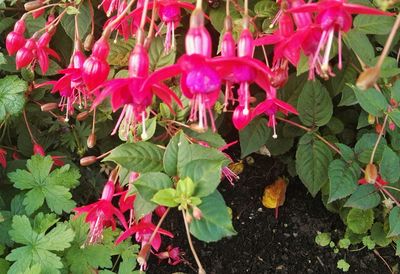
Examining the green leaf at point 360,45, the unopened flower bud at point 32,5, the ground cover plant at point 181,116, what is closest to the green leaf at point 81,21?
the ground cover plant at point 181,116

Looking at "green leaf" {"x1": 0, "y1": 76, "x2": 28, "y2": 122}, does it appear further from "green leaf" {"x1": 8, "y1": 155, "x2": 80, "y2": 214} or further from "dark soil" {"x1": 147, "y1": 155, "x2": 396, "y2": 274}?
"dark soil" {"x1": 147, "y1": 155, "x2": 396, "y2": 274}

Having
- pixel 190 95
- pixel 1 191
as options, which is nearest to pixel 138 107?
pixel 190 95

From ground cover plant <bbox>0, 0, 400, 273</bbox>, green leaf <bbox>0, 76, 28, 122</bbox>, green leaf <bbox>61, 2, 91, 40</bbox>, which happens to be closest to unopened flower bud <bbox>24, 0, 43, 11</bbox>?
ground cover plant <bbox>0, 0, 400, 273</bbox>

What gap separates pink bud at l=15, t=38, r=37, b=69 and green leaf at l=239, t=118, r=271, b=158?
51 centimetres

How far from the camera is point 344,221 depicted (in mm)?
1502

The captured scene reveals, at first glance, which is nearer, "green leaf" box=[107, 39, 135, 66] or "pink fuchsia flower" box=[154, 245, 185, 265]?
"green leaf" box=[107, 39, 135, 66]

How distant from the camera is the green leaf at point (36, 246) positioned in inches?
44.1

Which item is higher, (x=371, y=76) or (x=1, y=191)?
(x=371, y=76)

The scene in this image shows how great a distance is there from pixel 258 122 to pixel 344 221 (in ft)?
1.50

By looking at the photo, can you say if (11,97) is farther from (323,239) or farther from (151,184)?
(323,239)

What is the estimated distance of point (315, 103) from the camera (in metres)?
1.19

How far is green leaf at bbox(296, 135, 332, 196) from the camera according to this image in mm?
1224

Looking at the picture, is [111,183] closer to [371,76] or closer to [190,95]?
[190,95]

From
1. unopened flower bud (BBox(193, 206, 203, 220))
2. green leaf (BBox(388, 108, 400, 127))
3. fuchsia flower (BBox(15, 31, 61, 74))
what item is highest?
fuchsia flower (BBox(15, 31, 61, 74))
